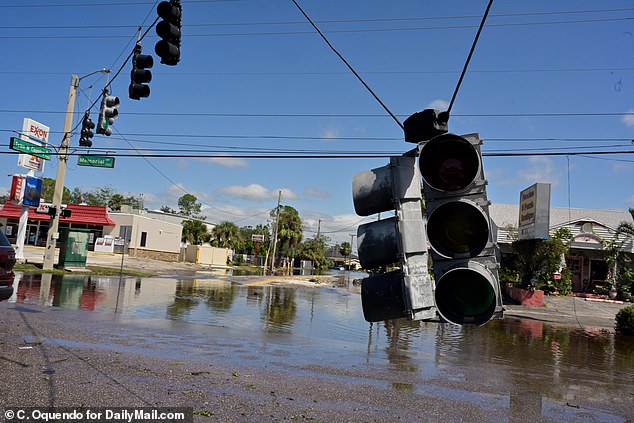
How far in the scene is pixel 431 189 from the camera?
9.25 feet

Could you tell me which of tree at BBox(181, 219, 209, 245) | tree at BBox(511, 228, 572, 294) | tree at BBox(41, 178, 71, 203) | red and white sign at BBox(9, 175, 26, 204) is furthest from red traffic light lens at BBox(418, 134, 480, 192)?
tree at BBox(41, 178, 71, 203)

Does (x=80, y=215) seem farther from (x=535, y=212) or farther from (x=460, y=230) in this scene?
(x=460, y=230)

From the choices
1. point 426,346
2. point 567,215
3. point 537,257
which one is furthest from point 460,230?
point 567,215

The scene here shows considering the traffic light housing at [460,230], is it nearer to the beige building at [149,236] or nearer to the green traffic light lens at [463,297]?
the green traffic light lens at [463,297]

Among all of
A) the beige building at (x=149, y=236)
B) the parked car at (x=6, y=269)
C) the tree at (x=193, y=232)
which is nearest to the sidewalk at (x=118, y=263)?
the beige building at (x=149, y=236)

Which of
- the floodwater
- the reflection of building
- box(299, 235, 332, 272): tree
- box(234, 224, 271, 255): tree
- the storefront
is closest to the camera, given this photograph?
the floodwater

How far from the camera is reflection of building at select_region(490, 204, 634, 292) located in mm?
33869

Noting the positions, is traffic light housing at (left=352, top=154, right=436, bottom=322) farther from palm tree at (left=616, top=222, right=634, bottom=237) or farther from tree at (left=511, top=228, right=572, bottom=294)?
palm tree at (left=616, top=222, right=634, bottom=237)

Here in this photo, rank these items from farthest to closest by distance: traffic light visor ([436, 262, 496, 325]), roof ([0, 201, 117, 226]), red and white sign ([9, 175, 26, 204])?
1. roof ([0, 201, 117, 226])
2. red and white sign ([9, 175, 26, 204])
3. traffic light visor ([436, 262, 496, 325])

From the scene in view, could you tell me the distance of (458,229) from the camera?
2.78 m

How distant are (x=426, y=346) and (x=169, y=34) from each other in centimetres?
944

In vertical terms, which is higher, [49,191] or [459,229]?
[49,191]

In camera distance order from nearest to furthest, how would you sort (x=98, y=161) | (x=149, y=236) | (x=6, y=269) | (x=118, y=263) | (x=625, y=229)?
(x=6, y=269) → (x=98, y=161) → (x=625, y=229) → (x=118, y=263) → (x=149, y=236)

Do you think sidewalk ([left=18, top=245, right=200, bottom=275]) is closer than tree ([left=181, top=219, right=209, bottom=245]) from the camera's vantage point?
Yes
